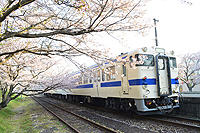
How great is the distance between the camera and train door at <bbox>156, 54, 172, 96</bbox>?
21.6 feet

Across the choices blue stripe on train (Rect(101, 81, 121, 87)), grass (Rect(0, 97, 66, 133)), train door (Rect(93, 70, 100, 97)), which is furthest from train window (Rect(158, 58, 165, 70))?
grass (Rect(0, 97, 66, 133))

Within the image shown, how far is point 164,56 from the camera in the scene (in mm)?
6996

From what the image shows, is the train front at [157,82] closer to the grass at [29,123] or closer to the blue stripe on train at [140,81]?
the blue stripe on train at [140,81]

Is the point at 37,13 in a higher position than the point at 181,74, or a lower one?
higher

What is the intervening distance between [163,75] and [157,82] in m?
0.62

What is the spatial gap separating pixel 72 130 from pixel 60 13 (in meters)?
4.15

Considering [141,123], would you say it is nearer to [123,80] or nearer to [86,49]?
[123,80]

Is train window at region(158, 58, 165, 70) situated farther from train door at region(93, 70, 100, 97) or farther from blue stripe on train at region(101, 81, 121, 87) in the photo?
train door at region(93, 70, 100, 97)

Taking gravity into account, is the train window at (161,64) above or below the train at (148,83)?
above

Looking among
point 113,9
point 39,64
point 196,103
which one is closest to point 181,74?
point 196,103

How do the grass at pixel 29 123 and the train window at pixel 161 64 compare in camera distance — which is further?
the train window at pixel 161 64

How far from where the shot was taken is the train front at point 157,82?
628 cm

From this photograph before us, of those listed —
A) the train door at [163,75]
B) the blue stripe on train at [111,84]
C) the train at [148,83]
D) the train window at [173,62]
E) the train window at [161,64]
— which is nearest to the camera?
the train at [148,83]

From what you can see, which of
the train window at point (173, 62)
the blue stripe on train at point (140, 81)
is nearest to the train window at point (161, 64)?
the train window at point (173, 62)
